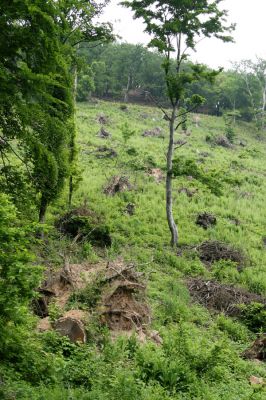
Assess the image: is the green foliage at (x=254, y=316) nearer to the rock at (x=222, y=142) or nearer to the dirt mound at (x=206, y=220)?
the dirt mound at (x=206, y=220)

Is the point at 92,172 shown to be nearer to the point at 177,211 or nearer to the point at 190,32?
the point at 177,211

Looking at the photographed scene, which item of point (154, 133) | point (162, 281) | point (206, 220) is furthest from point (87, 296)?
point (154, 133)

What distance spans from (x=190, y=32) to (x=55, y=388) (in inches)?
575

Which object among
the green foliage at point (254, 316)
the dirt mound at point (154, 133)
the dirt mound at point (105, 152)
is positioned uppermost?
the dirt mound at point (154, 133)

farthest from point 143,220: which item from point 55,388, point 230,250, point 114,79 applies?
point 114,79

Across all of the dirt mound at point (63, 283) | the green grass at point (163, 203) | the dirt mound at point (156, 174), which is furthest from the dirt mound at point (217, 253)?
the dirt mound at point (156, 174)

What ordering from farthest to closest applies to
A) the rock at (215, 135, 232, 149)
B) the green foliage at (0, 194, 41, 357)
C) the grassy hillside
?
the rock at (215, 135, 232, 149), the grassy hillside, the green foliage at (0, 194, 41, 357)

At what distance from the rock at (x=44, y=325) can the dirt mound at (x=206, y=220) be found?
12.3 metres

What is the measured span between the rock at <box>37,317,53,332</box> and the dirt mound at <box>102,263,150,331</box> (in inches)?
48.2

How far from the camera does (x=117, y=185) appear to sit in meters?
21.3

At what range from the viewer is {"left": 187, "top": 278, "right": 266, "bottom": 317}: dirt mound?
467 inches

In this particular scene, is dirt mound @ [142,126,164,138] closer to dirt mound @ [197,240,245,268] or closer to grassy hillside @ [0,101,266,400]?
grassy hillside @ [0,101,266,400]

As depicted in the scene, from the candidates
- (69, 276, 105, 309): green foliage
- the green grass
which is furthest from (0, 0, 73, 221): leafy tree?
the green grass

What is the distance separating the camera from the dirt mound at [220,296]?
11867 mm
